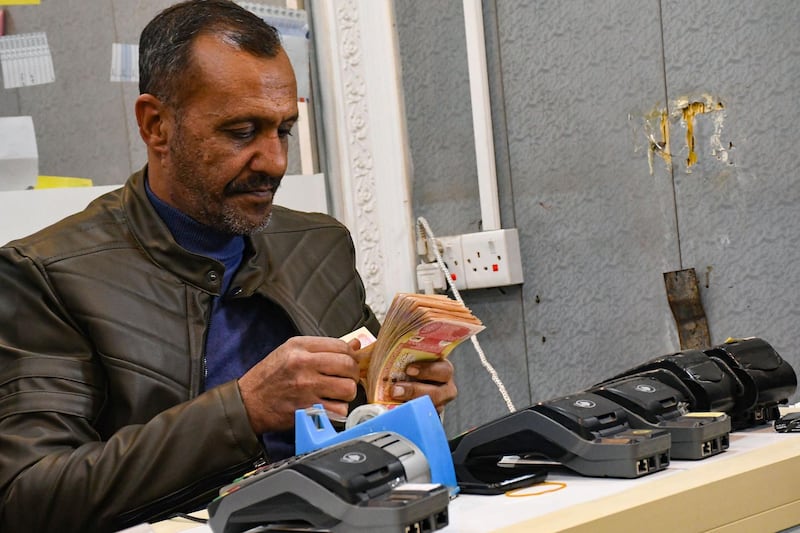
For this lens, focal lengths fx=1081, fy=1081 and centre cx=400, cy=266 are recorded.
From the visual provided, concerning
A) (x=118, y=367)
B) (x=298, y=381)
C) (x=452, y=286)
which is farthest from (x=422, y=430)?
(x=452, y=286)

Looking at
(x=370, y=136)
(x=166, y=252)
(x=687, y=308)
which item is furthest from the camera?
(x=370, y=136)

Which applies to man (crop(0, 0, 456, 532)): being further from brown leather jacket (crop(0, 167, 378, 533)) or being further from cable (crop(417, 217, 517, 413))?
cable (crop(417, 217, 517, 413))

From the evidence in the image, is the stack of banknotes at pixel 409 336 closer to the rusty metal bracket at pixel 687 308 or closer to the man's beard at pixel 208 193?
the man's beard at pixel 208 193

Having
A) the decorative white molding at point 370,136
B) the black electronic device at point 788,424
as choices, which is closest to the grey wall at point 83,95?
the decorative white molding at point 370,136

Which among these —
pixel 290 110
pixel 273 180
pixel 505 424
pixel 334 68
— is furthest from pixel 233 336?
pixel 334 68

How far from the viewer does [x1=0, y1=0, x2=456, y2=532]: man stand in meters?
1.46

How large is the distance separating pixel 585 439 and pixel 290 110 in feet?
2.75

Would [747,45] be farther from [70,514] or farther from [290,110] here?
[70,514]

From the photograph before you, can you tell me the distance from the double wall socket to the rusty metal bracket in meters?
0.39

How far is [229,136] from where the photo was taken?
1.72 meters

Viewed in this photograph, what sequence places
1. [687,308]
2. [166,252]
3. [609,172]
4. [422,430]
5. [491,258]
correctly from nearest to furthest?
[422,430], [166,252], [687,308], [609,172], [491,258]

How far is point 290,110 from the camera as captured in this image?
1737 millimetres

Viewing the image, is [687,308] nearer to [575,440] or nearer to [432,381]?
[432,381]

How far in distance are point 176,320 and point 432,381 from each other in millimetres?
409
